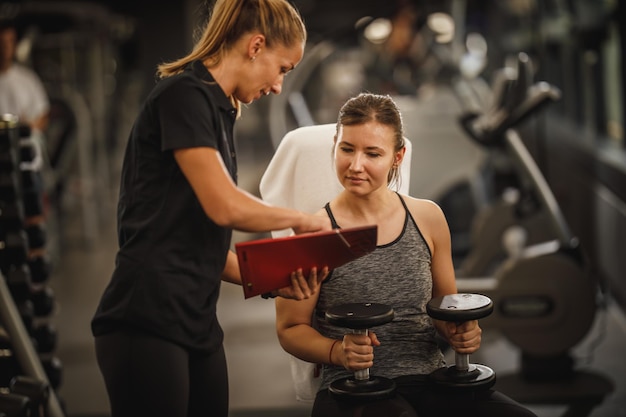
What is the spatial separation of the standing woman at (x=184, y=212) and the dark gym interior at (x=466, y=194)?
0.27 m

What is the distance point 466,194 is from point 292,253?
6100 mm

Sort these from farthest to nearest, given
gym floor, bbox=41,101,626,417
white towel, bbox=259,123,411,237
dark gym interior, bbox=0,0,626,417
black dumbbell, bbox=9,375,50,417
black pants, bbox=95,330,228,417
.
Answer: dark gym interior, bbox=0,0,626,417, gym floor, bbox=41,101,626,417, black dumbbell, bbox=9,375,50,417, white towel, bbox=259,123,411,237, black pants, bbox=95,330,228,417

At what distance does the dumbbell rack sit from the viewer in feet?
Answer: 9.22

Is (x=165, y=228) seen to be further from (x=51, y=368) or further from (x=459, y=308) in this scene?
(x=51, y=368)

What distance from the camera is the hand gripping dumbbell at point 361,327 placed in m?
1.73

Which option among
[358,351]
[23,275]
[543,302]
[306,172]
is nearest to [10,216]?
[23,275]

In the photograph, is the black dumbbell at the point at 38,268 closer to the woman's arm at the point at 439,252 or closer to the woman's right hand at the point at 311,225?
the woman's arm at the point at 439,252

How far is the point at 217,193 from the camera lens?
162 cm

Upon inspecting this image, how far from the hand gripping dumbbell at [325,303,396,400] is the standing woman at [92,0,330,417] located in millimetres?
89

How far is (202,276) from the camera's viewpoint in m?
1.73

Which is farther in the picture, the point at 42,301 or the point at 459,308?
the point at 42,301

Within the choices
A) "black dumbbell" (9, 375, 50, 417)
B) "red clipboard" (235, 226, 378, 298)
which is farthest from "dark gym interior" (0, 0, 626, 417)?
"red clipboard" (235, 226, 378, 298)

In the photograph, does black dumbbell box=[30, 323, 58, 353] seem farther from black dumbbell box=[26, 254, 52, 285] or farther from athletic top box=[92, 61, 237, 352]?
athletic top box=[92, 61, 237, 352]

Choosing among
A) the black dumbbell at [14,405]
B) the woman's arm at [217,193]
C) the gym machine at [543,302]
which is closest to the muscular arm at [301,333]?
the woman's arm at [217,193]
